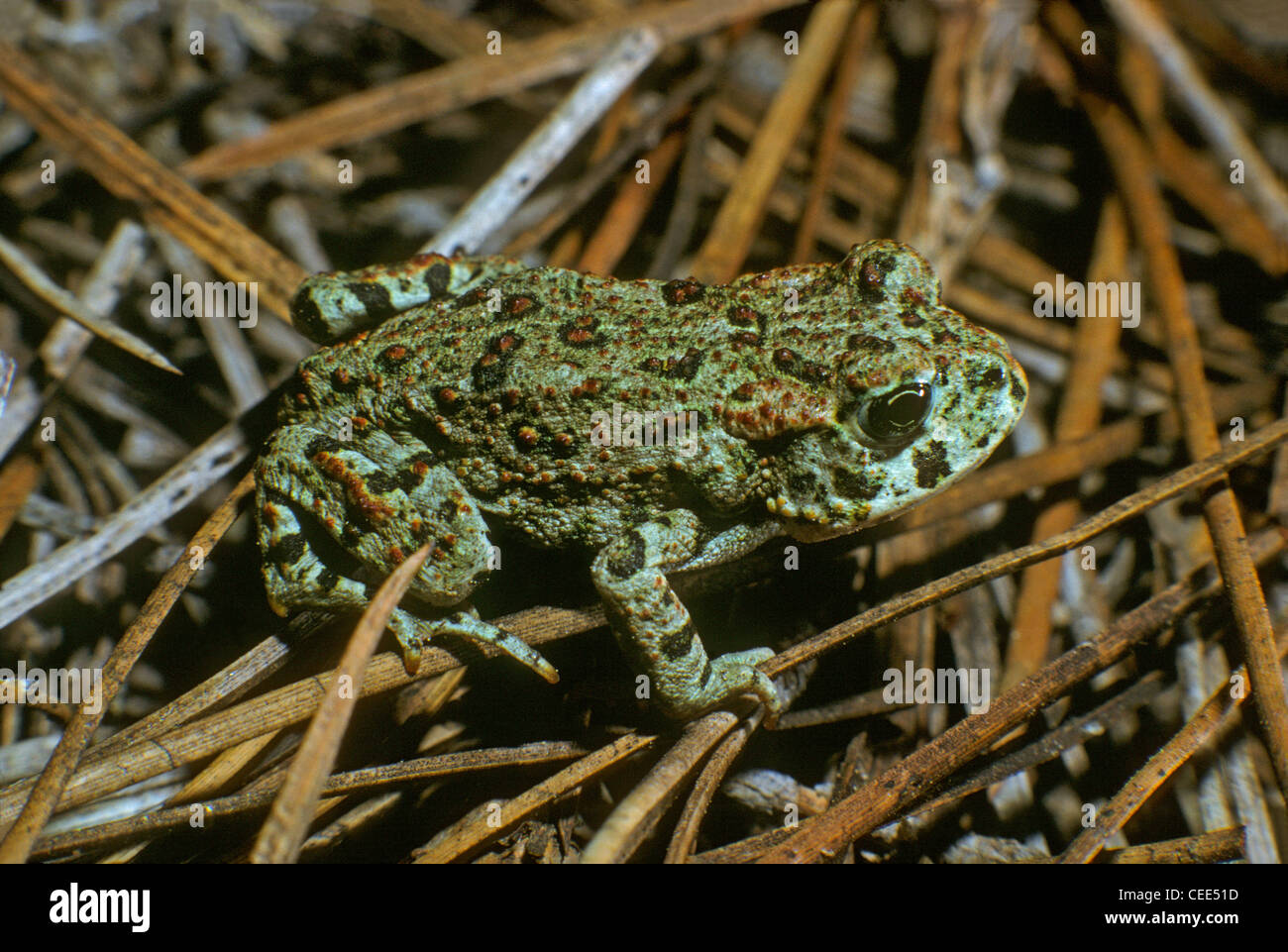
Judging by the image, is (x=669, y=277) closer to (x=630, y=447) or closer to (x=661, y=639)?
(x=630, y=447)

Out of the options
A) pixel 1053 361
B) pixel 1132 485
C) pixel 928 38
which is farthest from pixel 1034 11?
pixel 1132 485

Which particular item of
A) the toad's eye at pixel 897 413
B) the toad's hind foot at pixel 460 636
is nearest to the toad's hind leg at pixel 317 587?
the toad's hind foot at pixel 460 636

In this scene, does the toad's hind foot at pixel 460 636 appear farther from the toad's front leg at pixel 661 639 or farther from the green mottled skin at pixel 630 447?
the toad's front leg at pixel 661 639

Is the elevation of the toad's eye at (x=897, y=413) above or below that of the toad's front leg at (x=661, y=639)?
above

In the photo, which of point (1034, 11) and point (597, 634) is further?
point (1034, 11)
